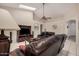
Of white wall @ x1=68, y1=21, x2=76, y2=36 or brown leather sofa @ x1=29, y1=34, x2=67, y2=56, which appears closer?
brown leather sofa @ x1=29, y1=34, x2=67, y2=56

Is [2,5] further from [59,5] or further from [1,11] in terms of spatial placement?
[59,5]

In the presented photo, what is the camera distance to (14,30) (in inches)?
88.0

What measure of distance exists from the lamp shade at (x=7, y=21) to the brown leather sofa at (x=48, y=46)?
1.26ft

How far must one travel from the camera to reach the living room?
2219 millimetres

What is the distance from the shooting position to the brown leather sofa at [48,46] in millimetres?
2150

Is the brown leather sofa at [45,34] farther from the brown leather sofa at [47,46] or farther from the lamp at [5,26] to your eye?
the lamp at [5,26]

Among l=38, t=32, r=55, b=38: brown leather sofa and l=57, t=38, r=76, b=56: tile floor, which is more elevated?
l=38, t=32, r=55, b=38: brown leather sofa

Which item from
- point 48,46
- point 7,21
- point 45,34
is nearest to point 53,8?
point 45,34

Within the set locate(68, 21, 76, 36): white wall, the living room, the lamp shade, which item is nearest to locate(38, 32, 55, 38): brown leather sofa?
the living room

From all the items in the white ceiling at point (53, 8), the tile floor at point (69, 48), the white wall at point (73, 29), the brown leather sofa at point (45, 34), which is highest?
the white ceiling at point (53, 8)

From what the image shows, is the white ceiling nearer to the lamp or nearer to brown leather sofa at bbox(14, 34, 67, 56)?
the lamp

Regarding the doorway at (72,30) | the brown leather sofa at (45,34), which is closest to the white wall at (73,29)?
the doorway at (72,30)

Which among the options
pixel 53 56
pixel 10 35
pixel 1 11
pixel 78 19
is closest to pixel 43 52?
pixel 53 56

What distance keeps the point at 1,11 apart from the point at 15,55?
2.26 ft
